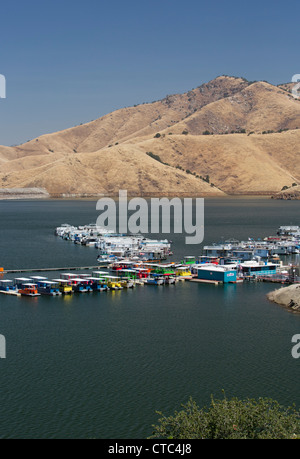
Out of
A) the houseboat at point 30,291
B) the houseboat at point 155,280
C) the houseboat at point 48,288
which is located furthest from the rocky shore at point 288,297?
the houseboat at point 30,291

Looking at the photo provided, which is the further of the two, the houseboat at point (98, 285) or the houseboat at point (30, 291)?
the houseboat at point (98, 285)

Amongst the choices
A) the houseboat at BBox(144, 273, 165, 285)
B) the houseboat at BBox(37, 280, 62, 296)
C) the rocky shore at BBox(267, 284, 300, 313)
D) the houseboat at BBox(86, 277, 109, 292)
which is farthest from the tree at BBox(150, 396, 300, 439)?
the houseboat at BBox(144, 273, 165, 285)

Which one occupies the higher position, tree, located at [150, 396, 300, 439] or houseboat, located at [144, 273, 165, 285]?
houseboat, located at [144, 273, 165, 285]

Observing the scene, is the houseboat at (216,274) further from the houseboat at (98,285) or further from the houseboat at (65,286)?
the houseboat at (65,286)

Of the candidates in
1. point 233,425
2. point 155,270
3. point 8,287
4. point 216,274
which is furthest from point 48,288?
point 233,425

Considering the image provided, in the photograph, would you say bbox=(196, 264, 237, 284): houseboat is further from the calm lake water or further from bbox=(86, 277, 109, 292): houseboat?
bbox=(86, 277, 109, 292): houseboat
